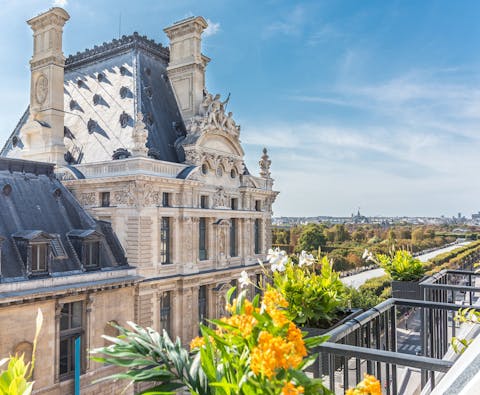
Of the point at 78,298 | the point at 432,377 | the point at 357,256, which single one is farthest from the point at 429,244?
the point at 432,377

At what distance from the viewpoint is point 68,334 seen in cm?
2000

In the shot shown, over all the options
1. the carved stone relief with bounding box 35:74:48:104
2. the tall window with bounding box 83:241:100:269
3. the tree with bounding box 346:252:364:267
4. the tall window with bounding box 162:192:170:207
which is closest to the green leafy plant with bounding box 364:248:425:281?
the tall window with bounding box 83:241:100:269

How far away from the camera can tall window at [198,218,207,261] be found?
28.3 metres

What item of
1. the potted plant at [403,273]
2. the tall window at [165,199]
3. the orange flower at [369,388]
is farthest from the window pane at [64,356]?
the orange flower at [369,388]

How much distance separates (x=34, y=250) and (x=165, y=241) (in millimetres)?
7918

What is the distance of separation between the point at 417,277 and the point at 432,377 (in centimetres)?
653

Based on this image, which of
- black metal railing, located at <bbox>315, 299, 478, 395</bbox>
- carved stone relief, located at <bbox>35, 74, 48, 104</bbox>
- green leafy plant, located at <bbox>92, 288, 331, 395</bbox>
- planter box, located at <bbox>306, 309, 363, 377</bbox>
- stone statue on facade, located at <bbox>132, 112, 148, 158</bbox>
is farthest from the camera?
carved stone relief, located at <bbox>35, 74, 48, 104</bbox>

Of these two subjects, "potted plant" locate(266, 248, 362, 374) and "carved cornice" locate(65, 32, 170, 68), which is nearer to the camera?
"potted plant" locate(266, 248, 362, 374)

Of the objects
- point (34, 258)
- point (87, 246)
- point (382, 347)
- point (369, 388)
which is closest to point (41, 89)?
point (87, 246)

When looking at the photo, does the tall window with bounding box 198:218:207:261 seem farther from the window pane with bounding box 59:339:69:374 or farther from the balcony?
the balcony

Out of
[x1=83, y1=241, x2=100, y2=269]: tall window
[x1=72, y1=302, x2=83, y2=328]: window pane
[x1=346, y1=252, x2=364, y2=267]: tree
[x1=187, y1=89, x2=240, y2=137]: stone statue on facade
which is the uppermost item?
[x1=187, y1=89, x2=240, y2=137]: stone statue on facade

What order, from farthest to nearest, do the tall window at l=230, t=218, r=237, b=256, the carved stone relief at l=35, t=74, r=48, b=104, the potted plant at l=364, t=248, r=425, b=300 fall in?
the tall window at l=230, t=218, r=237, b=256
the carved stone relief at l=35, t=74, r=48, b=104
the potted plant at l=364, t=248, r=425, b=300

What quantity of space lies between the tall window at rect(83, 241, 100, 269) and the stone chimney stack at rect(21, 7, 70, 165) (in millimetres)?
8013

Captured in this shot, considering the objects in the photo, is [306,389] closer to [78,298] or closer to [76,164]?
[78,298]
